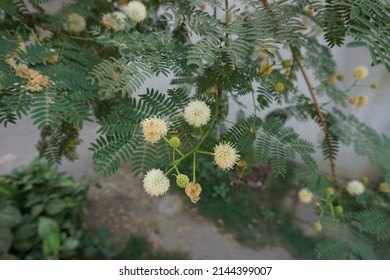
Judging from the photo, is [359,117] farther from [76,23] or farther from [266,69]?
[76,23]

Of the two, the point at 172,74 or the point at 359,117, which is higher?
the point at 359,117

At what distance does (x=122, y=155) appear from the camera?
0.50 meters

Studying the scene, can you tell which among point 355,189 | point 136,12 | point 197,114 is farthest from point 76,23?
point 355,189

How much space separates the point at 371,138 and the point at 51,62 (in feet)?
3.47

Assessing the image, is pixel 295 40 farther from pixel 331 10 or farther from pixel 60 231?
pixel 60 231

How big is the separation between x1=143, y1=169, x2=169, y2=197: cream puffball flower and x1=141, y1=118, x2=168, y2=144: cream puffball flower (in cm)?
5

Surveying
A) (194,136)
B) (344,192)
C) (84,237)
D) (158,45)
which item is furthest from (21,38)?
(84,237)

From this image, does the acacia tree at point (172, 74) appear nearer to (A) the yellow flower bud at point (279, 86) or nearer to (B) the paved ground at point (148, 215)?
(A) the yellow flower bud at point (279, 86)

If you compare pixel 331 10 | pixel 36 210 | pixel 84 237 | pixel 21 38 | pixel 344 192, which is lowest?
pixel 84 237

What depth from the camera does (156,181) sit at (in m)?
0.50

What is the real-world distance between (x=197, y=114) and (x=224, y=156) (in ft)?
0.27

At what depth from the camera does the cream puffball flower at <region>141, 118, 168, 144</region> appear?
48 cm

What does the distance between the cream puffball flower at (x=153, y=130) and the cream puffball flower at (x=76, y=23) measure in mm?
456
